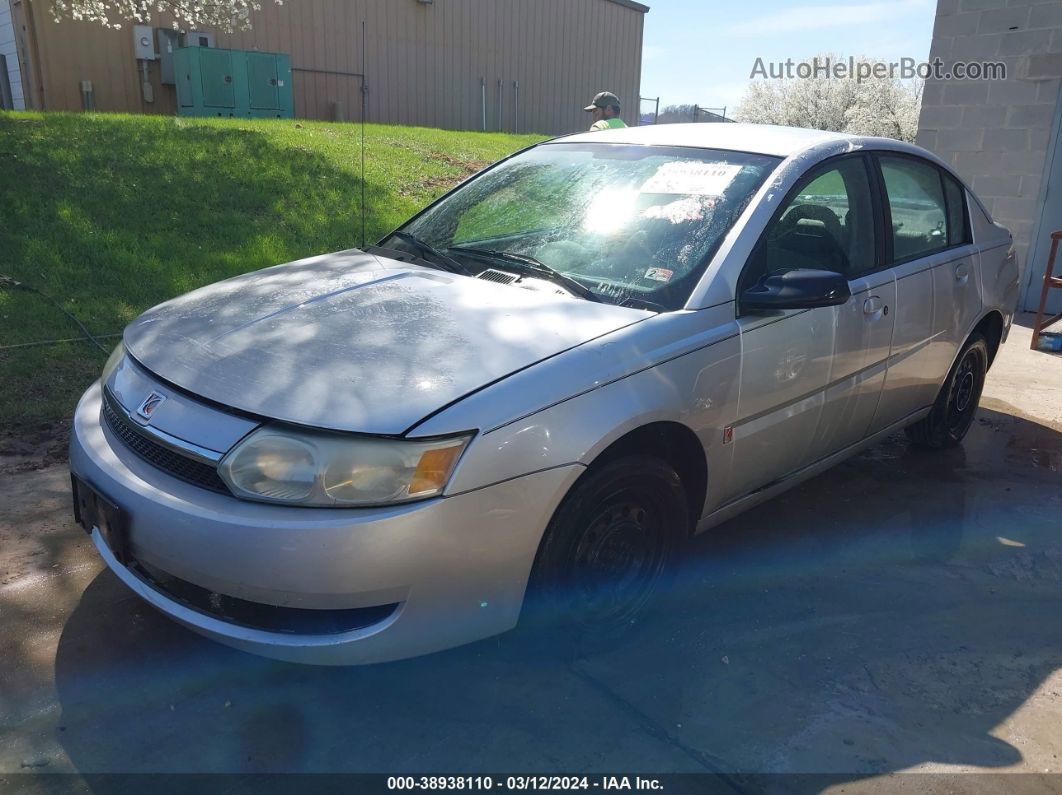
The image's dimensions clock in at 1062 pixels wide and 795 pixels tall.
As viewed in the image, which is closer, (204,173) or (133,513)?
(133,513)

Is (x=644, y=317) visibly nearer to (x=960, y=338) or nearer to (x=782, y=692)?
(x=782, y=692)

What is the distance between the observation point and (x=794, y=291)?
2.99 metres

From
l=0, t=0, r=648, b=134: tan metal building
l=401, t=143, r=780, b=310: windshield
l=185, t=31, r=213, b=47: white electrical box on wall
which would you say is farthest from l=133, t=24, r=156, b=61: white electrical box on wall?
l=401, t=143, r=780, b=310: windshield

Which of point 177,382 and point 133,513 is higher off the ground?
point 177,382

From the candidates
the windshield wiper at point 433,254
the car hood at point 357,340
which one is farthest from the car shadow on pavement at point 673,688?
the windshield wiper at point 433,254

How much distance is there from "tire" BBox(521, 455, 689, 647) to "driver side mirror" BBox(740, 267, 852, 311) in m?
0.67

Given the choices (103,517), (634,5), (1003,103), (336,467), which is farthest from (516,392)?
(634,5)

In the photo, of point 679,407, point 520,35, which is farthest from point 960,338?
point 520,35

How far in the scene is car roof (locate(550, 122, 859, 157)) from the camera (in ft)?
11.5

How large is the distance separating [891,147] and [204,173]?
7081 mm

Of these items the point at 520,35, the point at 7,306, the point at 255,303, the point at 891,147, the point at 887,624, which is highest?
the point at 520,35

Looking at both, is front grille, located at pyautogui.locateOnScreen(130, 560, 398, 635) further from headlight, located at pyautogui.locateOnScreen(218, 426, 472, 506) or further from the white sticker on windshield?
the white sticker on windshield

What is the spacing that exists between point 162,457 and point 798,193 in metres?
2.45

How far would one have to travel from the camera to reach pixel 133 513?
7.95 ft
